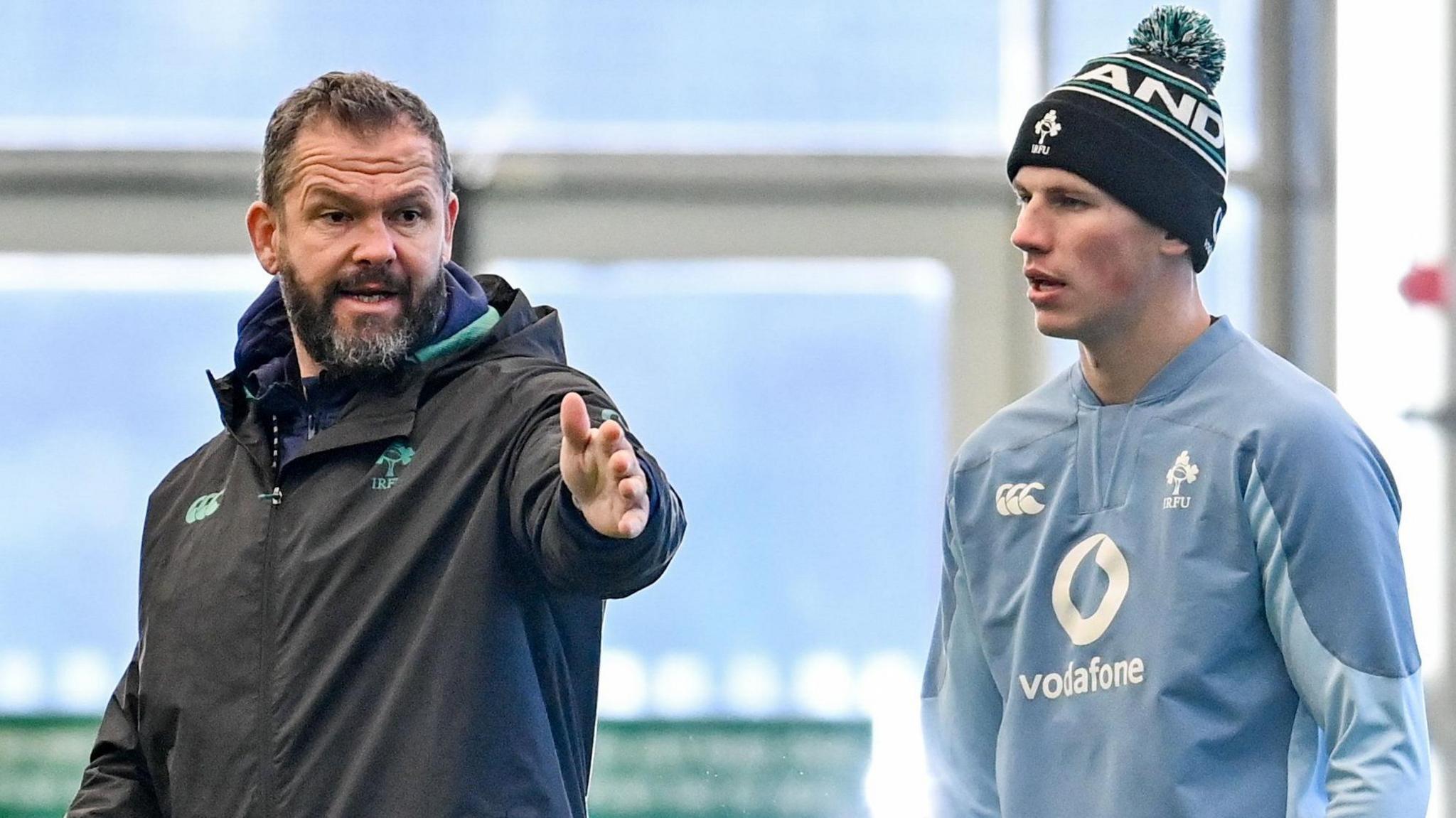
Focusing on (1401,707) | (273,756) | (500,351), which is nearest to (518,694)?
(273,756)

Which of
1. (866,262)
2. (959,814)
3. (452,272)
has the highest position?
(866,262)

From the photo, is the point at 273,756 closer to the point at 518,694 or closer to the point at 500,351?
the point at 518,694

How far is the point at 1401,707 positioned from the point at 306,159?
1.26 metres

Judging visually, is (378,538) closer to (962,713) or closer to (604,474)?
(604,474)

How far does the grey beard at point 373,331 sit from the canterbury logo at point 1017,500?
2.13 feet

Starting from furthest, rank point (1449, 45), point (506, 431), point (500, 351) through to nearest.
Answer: point (1449, 45) → point (500, 351) → point (506, 431)

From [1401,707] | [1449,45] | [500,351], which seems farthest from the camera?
[1449,45]

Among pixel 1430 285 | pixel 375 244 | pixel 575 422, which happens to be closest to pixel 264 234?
pixel 375 244

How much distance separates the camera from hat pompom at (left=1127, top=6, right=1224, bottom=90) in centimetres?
209

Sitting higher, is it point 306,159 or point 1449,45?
point 1449,45

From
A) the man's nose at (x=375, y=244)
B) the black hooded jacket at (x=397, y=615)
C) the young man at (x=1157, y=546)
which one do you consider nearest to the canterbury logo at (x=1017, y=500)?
the young man at (x=1157, y=546)

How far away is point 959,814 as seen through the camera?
216cm

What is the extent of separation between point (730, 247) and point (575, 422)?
214 cm

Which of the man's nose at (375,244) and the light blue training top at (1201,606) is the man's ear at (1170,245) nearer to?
the light blue training top at (1201,606)
